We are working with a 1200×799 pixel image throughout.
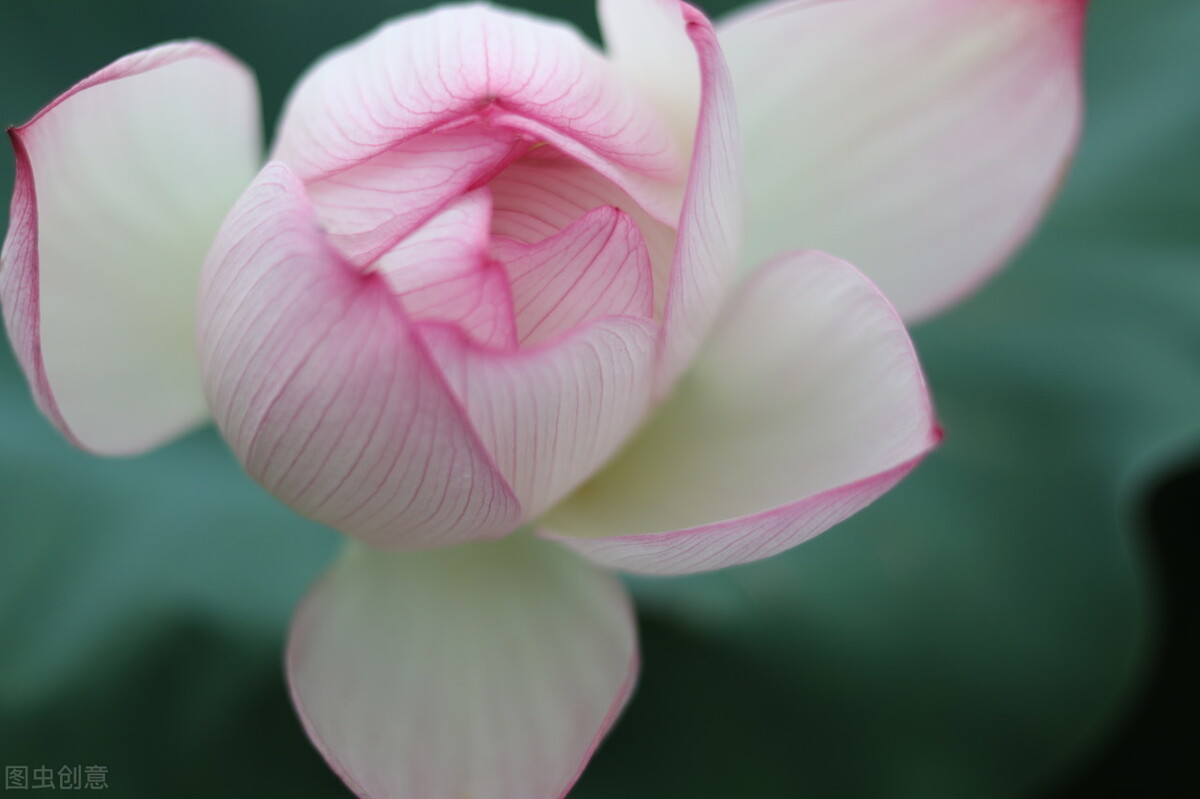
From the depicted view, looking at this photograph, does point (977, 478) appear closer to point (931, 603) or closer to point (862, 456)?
point (931, 603)

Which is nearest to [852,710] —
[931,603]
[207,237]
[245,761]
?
[931,603]

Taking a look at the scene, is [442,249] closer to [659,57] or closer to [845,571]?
[659,57]

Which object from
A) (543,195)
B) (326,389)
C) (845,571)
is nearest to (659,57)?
(543,195)

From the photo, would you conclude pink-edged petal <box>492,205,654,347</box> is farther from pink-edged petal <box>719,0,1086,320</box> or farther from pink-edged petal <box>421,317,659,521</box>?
pink-edged petal <box>719,0,1086,320</box>

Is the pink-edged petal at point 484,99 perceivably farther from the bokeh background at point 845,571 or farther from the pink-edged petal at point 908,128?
the bokeh background at point 845,571

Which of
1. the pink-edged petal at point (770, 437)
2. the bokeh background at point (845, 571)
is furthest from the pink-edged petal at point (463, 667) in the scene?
the bokeh background at point (845, 571)
